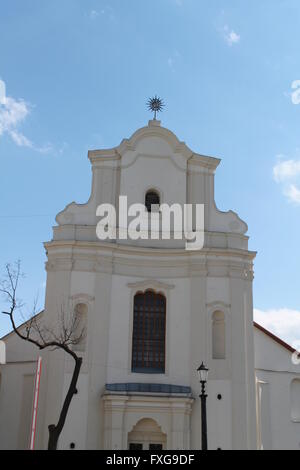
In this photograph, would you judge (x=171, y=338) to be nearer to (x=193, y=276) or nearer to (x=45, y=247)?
(x=193, y=276)

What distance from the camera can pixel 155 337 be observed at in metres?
25.3

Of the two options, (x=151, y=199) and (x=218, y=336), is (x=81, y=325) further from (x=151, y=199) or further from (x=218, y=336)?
(x=151, y=199)

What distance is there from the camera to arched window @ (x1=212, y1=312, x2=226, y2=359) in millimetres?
25062

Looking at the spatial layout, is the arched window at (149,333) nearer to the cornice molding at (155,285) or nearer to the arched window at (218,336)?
the cornice molding at (155,285)

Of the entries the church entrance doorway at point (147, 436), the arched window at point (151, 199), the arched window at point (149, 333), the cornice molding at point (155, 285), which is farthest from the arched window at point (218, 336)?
the arched window at point (151, 199)

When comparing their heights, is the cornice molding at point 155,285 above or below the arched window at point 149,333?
above

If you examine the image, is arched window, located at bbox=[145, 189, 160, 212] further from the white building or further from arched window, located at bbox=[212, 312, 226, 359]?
arched window, located at bbox=[212, 312, 226, 359]

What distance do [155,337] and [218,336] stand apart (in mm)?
2583

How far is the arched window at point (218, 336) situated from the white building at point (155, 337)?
0.04m

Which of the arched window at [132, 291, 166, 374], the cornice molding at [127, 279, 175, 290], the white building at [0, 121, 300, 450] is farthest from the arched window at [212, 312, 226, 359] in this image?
the cornice molding at [127, 279, 175, 290]

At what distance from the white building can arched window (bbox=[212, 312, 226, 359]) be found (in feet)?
0.14

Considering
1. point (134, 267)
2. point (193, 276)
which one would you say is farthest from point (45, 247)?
point (193, 276)

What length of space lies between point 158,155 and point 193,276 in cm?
571

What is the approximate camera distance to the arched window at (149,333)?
81.5ft
